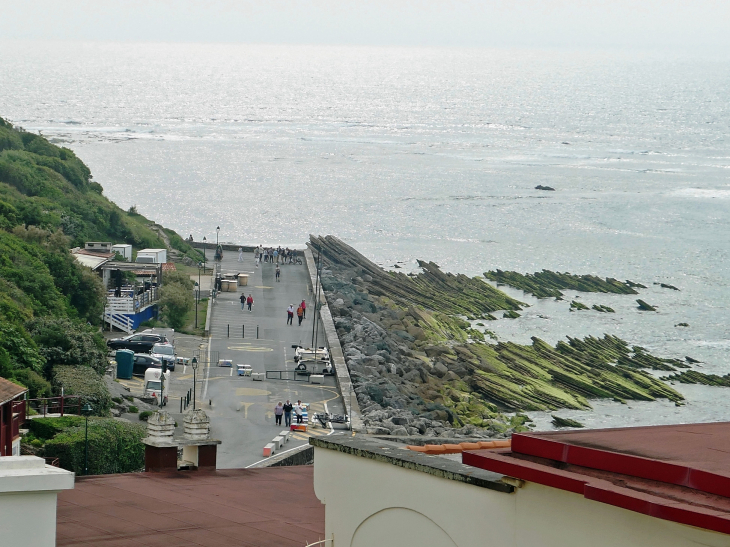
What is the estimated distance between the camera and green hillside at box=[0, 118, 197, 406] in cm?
3117

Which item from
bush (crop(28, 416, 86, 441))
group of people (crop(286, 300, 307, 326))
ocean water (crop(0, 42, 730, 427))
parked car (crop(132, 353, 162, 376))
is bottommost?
bush (crop(28, 416, 86, 441))

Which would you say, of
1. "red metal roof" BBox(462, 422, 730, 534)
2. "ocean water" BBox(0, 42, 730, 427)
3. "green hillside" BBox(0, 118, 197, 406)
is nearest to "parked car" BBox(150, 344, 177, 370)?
"green hillside" BBox(0, 118, 197, 406)

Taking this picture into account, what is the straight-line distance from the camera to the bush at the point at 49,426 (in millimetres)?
20953

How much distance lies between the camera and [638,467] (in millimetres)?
4750

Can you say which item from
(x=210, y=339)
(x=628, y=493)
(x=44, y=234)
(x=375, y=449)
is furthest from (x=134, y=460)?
(x=44, y=234)

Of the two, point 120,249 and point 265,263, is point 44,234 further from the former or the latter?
point 265,263

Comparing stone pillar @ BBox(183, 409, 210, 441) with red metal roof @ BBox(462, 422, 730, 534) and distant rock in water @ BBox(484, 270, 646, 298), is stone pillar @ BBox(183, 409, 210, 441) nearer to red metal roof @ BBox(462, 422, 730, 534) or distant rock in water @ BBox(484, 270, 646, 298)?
red metal roof @ BBox(462, 422, 730, 534)

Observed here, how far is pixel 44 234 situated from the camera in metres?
45.7

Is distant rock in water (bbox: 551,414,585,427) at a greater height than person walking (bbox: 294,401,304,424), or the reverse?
person walking (bbox: 294,401,304,424)

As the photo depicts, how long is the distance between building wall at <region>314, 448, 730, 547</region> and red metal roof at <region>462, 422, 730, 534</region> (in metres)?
0.10

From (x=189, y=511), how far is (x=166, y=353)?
26989 millimetres

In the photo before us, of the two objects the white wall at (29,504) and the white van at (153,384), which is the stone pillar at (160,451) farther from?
the white van at (153,384)

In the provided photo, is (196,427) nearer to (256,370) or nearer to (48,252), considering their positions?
(256,370)

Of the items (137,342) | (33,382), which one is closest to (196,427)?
(33,382)
